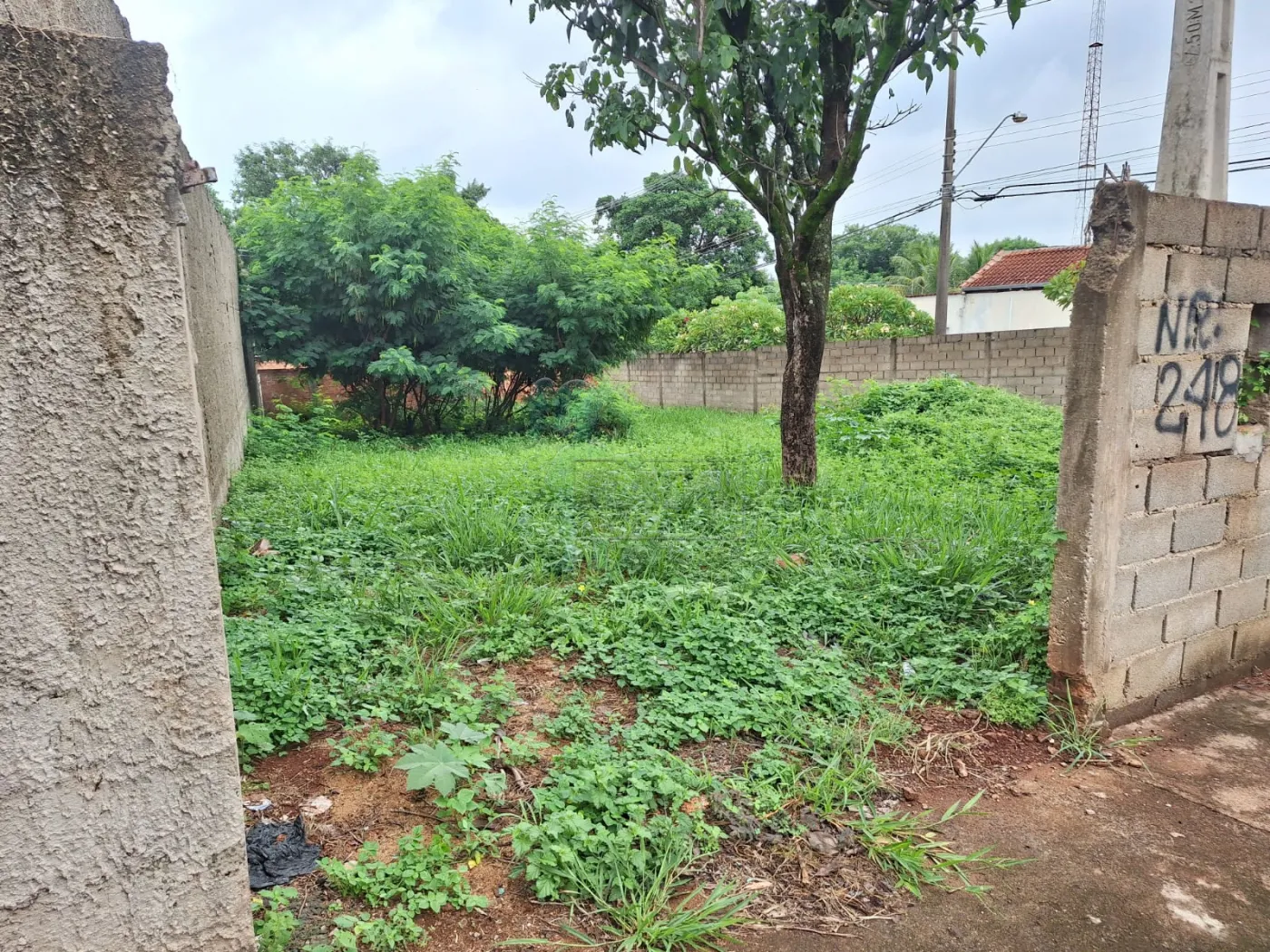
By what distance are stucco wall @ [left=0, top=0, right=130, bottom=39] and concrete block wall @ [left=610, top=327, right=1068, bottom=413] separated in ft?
26.3

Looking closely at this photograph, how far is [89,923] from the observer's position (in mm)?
1193

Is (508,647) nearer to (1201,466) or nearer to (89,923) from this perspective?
(89,923)

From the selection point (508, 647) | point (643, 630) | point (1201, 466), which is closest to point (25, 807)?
point (508, 647)

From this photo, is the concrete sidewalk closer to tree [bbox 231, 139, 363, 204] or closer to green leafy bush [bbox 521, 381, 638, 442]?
green leafy bush [bbox 521, 381, 638, 442]

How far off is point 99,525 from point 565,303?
30.4ft

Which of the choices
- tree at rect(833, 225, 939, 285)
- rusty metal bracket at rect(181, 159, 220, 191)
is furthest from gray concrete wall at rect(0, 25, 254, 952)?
tree at rect(833, 225, 939, 285)

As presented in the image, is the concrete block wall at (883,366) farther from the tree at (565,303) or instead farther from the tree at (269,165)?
the tree at (269,165)

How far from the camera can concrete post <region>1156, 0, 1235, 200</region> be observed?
16.8ft

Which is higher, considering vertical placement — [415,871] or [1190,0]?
[1190,0]

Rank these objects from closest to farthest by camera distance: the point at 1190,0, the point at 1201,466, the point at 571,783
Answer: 1. the point at 571,783
2. the point at 1201,466
3. the point at 1190,0

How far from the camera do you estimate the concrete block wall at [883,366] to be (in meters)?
10.1

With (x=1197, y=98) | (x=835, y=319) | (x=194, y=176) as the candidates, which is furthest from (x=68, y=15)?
(x=835, y=319)

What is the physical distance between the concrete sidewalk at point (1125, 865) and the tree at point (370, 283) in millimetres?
8044

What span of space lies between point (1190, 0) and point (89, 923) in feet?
23.7
